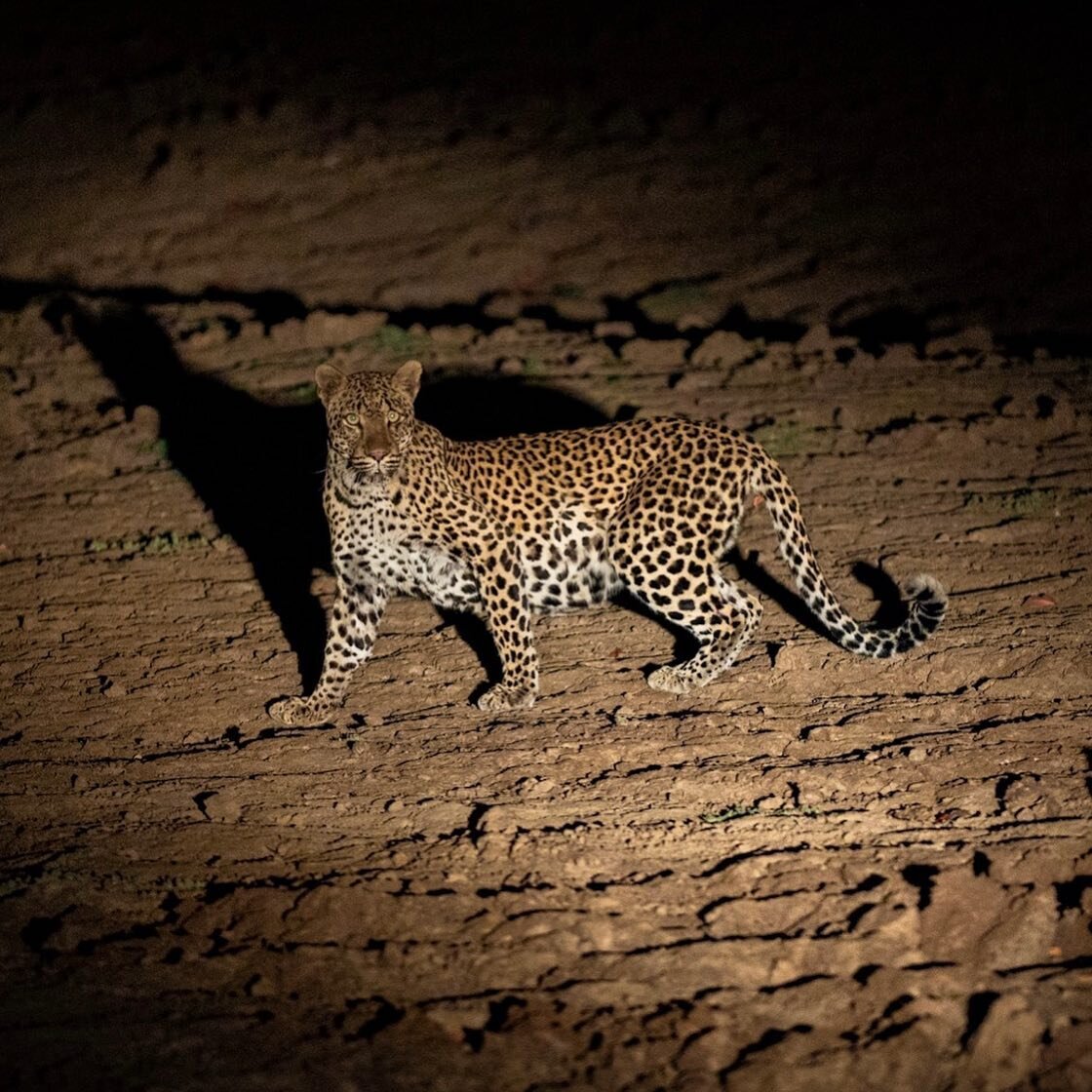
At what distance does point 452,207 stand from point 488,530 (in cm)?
784

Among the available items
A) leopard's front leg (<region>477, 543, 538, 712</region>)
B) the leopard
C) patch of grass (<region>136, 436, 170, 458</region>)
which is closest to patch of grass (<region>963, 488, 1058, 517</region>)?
the leopard

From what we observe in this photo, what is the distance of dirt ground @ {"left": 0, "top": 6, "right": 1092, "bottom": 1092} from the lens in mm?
4770

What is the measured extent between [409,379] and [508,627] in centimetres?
122

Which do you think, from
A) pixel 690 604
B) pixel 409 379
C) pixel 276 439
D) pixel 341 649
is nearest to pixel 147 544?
pixel 276 439

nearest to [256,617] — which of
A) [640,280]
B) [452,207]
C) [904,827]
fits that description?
A: [904,827]

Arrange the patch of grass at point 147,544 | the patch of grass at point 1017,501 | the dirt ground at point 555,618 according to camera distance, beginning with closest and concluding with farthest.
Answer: the dirt ground at point 555,618, the patch of grass at point 1017,501, the patch of grass at point 147,544

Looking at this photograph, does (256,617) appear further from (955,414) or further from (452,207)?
(452,207)

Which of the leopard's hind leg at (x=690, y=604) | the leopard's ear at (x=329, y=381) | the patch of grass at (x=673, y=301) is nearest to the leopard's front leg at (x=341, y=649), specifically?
the leopard's ear at (x=329, y=381)

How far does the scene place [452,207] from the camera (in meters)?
14.2

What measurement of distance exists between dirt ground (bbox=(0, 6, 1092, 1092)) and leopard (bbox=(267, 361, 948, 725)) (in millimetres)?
216

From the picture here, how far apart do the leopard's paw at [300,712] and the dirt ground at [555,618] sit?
0.15 m

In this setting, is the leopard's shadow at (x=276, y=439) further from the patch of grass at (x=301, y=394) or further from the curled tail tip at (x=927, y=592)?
the curled tail tip at (x=927, y=592)

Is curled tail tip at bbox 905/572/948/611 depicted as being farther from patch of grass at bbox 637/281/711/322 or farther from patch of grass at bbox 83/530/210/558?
patch of grass at bbox 637/281/711/322

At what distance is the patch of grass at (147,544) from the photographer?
28.7 feet
